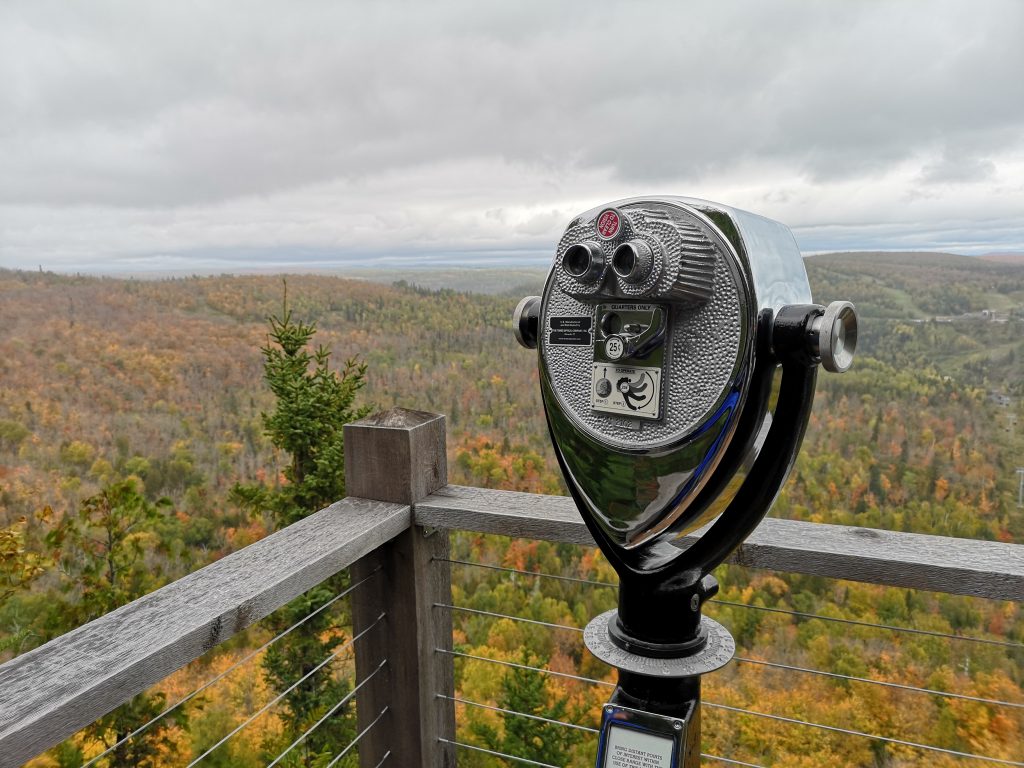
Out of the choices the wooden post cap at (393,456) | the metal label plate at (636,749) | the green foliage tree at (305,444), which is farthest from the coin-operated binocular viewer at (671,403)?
the green foliage tree at (305,444)

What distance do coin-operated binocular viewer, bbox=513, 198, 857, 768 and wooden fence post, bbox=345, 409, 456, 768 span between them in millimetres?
445

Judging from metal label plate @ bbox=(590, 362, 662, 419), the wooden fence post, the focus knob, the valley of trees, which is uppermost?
the focus knob

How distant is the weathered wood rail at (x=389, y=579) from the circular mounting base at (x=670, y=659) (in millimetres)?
200

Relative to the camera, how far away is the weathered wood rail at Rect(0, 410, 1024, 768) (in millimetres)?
737

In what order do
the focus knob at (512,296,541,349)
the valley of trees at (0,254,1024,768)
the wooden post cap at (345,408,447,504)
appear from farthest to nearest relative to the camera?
the valley of trees at (0,254,1024,768) < the wooden post cap at (345,408,447,504) < the focus knob at (512,296,541,349)

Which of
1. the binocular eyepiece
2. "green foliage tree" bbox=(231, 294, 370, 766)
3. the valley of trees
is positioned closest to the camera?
the binocular eyepiece

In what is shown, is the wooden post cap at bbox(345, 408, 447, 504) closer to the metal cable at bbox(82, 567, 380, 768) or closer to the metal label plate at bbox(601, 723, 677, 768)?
the metal cable at bbox(82, 567, 380, 768)

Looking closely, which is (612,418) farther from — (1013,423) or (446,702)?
(1013,423)

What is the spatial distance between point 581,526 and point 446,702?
0.51 meters

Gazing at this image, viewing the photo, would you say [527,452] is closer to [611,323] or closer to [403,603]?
[403,603]

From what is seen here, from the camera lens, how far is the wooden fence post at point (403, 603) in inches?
49.1

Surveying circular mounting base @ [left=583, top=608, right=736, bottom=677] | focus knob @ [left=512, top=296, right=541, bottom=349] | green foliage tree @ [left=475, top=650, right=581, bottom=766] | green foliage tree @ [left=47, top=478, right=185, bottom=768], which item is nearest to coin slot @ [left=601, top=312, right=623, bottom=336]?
focus knob @ [left=512, top=296, right=541, bottom=349]

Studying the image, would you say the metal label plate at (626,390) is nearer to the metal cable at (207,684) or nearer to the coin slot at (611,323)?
the coin slot at (611,323)

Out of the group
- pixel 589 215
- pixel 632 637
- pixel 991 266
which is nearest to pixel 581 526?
pixel 632 637
